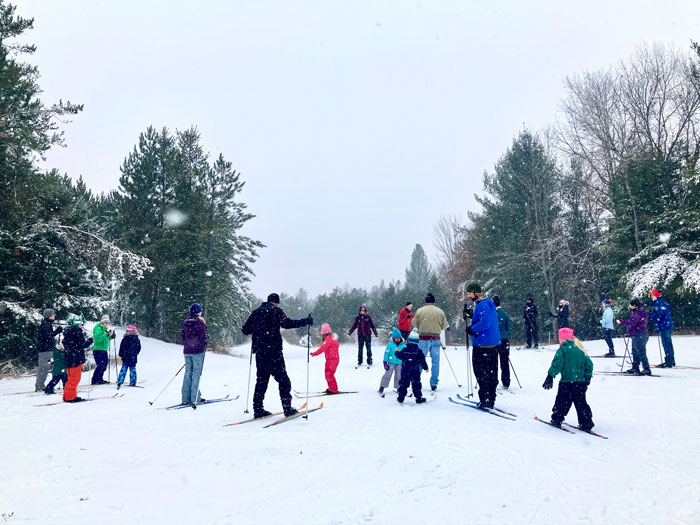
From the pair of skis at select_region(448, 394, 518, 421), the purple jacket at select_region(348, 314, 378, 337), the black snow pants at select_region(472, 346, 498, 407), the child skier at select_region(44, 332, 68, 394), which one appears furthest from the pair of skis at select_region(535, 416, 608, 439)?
the child skier at select_region(44, 332, 68, 394)

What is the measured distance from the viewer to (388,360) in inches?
360

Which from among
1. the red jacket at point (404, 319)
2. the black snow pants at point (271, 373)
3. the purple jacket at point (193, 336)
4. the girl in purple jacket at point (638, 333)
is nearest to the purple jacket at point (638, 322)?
the girl in purple jacket at point (638, 333)

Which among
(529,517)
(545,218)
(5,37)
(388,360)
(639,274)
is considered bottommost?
(529,517)

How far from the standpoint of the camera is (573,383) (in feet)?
21.0

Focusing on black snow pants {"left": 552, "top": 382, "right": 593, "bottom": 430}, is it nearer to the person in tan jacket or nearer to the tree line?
the person in tan jacket

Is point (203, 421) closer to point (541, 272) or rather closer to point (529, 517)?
point (529, 517)

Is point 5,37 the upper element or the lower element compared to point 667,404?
upper

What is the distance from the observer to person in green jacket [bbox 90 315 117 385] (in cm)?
1222

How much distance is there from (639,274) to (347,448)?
2128 centimetres

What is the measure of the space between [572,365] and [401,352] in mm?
3025

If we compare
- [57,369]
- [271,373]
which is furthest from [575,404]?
[57,369]

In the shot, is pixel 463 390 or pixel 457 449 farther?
pixel 463 390

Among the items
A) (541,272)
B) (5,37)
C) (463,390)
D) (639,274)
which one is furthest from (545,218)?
(5,37)

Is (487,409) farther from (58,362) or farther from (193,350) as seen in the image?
(58,362)
